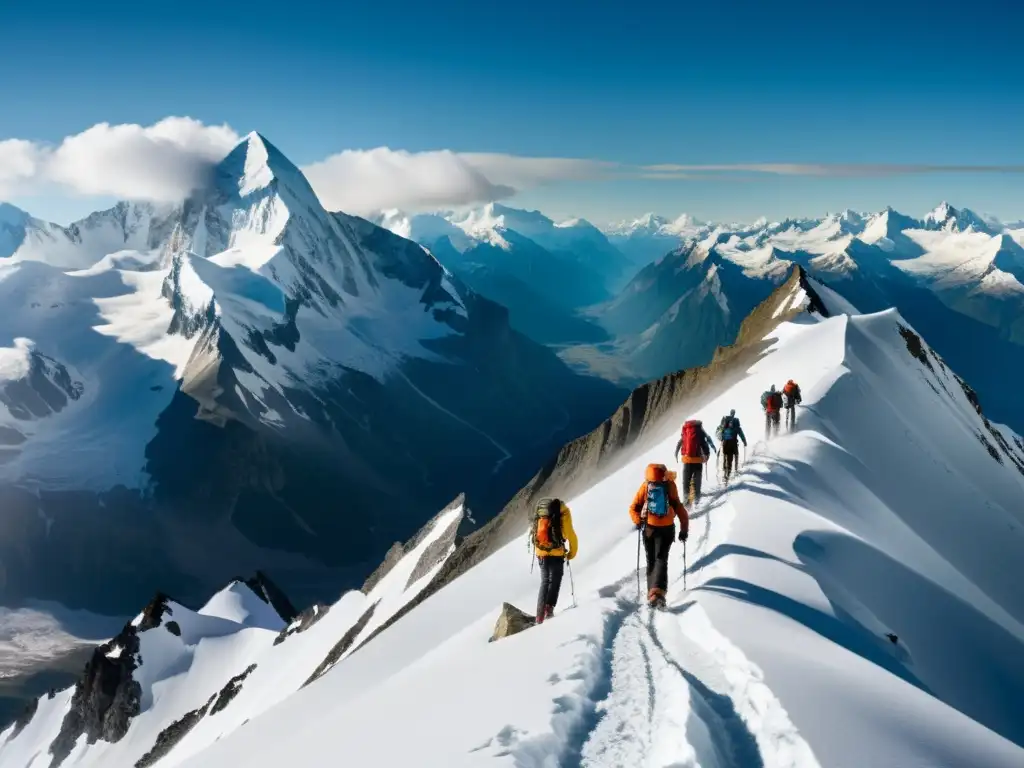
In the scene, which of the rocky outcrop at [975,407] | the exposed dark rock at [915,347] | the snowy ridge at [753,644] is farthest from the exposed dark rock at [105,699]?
the exposed dark rock at [915,347]

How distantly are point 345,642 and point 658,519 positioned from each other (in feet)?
136

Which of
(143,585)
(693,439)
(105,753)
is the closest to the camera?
(693,439)

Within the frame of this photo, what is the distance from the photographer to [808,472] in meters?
28.8

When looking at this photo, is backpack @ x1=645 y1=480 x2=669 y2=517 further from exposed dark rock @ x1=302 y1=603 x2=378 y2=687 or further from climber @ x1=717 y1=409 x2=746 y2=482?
exposed dark rock @ x1=302 y1=603 x2=378 y2=687

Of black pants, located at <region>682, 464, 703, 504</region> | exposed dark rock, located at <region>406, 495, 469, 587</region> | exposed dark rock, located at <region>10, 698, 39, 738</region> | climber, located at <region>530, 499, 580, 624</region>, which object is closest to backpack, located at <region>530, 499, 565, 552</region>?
climber, located at <region>530, 499, 580, 624</region>

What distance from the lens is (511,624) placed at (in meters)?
18.0

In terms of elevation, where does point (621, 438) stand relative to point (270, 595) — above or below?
above

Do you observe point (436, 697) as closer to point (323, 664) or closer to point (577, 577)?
point (577, 577)

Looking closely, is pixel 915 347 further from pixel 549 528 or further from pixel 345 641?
A: pixel 549 528

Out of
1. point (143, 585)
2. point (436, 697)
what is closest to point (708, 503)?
point (436, 697)

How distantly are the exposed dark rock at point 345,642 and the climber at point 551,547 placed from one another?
3313 centimetres

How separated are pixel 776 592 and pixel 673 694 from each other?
6175 millimetres

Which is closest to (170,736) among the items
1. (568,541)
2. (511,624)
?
(511,624)

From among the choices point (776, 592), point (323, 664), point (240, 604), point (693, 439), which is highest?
point (693, 439)
